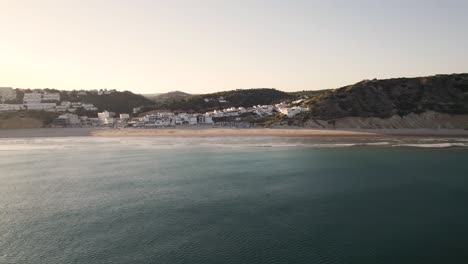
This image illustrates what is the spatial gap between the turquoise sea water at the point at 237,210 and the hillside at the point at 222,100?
101 meters

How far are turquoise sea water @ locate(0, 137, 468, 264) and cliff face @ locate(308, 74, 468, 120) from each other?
4444 centimetres

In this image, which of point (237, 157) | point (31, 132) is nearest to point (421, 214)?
point (237, 157)

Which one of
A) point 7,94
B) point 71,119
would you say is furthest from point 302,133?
point 7,94

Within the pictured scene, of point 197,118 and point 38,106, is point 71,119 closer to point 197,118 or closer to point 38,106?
point 197,118

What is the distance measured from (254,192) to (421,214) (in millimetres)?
13253

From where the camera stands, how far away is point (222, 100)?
16500cm

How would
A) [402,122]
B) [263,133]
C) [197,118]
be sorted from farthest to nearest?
1. [197,118]
2. [402,122]
3. [263,133]

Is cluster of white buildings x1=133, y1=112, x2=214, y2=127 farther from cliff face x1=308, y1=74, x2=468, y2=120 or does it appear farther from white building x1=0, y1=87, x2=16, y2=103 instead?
white building x1=0, y1=87, x2=16, y2=103

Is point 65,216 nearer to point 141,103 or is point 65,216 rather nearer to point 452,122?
point 452,122

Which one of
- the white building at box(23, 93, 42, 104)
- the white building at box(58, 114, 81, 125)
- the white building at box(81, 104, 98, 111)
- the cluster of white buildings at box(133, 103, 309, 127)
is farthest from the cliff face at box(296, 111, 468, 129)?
the white building at box(23, 93, 42, 104)

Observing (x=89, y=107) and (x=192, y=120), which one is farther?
(x=89, y=107)

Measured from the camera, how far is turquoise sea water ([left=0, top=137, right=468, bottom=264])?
64.4 ft

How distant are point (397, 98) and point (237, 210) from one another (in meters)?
87.6

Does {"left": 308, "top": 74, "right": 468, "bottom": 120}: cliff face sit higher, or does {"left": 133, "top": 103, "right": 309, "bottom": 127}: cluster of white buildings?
{"left": 308, "top": 74, "right": 468, "bottom": 120}: cliff face
